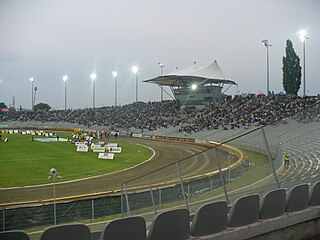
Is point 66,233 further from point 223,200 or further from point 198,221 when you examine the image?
point 223,200

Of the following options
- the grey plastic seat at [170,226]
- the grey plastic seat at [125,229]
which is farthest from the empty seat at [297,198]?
the grey plastic seat at [125,229]

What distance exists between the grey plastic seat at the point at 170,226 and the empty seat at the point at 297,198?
1663 millimetres

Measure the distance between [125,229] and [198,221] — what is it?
2.72 ft

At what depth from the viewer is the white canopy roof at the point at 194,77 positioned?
194 ft

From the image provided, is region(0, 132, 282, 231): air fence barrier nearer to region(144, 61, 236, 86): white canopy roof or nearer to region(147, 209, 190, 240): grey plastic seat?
region(147, 209, 190, 240): grey plastic seat

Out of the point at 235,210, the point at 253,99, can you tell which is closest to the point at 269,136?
the point at 235,210

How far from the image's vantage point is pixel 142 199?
20.6 ft

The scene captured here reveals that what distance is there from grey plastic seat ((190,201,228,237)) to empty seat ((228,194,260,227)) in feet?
0.47

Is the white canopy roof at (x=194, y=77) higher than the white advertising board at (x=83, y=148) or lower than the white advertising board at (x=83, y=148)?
higher

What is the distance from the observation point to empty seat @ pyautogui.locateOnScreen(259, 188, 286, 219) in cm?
396

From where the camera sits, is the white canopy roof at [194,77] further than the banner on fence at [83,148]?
Yes

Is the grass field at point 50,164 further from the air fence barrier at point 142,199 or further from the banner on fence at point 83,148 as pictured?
the air fence barrier at point 142,199

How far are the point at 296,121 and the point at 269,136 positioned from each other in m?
0.90

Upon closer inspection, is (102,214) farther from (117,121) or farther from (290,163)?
(117,121)
